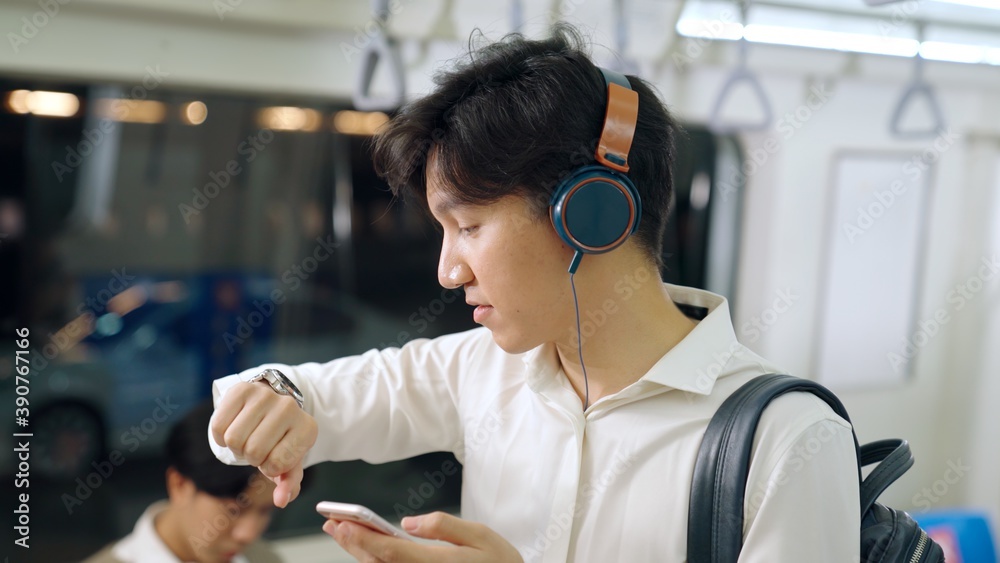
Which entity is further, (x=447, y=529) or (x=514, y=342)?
(x=514, y=342)

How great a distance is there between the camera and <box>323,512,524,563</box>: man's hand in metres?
0.93

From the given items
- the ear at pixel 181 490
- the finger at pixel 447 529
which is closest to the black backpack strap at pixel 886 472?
the finger at pixel 447 529

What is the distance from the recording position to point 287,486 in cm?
104

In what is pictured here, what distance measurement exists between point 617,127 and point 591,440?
1.47ft

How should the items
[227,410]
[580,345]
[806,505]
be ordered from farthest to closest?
[580,345]
[227,410]
[806,505]

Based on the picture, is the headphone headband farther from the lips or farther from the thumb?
the thumb

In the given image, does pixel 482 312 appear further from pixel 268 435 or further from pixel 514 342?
pixel 268 435

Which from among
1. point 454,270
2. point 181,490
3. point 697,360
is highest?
point 454,270

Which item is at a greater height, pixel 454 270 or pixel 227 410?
pixel 454 270

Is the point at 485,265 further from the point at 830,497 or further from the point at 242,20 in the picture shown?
the point at 242,20

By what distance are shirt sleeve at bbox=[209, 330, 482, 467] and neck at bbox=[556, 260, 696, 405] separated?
0.85 ft

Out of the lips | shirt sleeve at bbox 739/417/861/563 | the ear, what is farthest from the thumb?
the ear

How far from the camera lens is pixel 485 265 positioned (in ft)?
3.48

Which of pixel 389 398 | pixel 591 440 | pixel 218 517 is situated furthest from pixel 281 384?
pixel 218 517
